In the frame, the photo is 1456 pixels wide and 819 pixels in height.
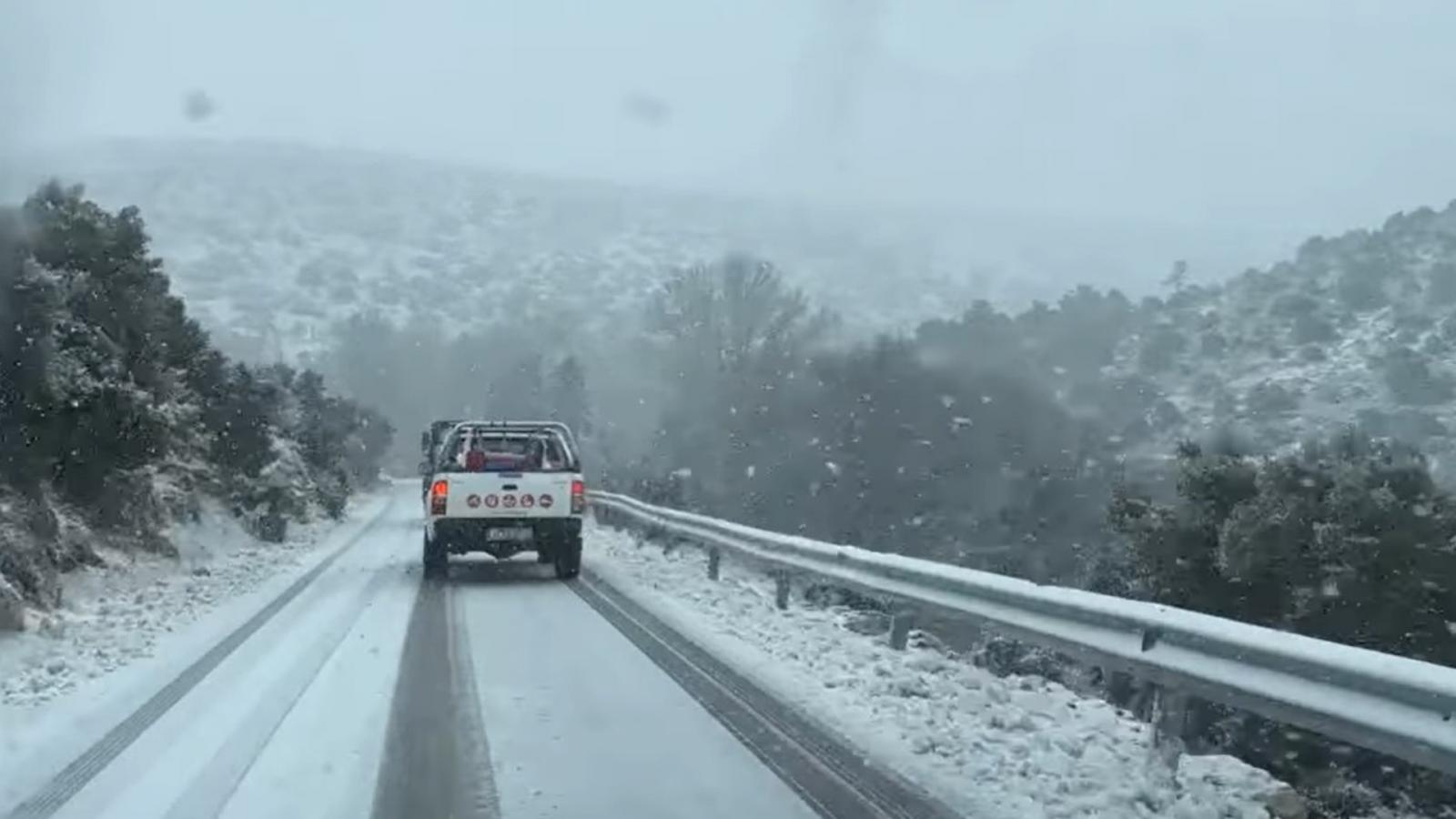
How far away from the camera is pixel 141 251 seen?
2181 centimetres

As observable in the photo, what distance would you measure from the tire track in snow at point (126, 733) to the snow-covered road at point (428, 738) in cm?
2

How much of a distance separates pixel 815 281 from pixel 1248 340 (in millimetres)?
28207

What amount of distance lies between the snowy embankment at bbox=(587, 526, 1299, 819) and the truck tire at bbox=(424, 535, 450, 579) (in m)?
5.86

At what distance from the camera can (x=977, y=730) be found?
27.8 ft

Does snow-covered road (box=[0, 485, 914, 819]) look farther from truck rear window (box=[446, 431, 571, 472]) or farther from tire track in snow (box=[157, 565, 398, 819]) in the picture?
truck rear window (box=[446, 431, 571, 472])

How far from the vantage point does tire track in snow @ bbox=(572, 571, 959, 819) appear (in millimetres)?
6762

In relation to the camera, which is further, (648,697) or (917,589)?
(917,589)

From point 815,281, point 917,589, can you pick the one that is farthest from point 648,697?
point 815,281

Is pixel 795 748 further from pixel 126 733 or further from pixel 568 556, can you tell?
pixel 568 556

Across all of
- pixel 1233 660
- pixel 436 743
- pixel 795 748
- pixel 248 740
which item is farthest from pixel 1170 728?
pixel 248 740

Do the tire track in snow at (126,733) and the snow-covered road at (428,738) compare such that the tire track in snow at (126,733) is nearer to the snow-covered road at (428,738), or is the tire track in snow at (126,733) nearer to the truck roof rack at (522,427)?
the snow-covered road at (428,738)

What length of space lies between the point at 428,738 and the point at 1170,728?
13.1ft

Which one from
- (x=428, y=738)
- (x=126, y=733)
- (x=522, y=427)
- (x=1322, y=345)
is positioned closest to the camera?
(x=428, y=738)

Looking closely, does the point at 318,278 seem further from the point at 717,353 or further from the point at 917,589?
the point at 917,589
